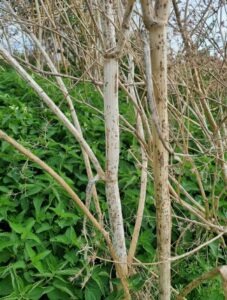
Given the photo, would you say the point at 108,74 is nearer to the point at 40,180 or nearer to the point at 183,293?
the point at 183,293

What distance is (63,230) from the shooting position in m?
2.47

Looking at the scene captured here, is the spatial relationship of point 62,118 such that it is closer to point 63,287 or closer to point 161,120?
point 161,120

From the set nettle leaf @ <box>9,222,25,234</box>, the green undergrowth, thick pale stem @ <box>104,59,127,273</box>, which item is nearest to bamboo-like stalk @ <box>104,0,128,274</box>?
thick pale stem @ <box>104,59,127,273</box>

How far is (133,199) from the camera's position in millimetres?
2756

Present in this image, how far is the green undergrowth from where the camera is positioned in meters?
2.13

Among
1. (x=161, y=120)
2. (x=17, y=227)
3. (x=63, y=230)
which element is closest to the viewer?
(x=161, y=120)

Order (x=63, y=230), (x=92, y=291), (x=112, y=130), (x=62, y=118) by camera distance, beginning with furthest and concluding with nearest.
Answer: (x=63, y=230), (x=92, y=291), (x=62, y=118), (x=112, y=130)

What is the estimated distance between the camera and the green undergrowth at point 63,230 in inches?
83.9

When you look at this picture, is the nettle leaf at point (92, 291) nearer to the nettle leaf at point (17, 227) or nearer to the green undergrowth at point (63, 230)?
the green undergrowth at point (63, 230)

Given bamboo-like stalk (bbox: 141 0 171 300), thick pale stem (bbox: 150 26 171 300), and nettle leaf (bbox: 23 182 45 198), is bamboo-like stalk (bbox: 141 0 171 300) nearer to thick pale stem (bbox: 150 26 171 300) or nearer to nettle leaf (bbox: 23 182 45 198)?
thick pale stem (bbox: 150 26 171 300)

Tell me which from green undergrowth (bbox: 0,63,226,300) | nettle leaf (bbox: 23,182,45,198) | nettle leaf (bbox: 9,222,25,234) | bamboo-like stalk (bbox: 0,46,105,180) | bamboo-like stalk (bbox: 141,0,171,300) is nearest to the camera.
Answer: bamboo-like stalk (bbox: 141,0,171,300)

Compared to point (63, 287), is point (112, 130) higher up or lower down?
higher up

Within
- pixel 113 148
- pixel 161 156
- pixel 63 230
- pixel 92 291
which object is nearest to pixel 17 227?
pixel 63 230

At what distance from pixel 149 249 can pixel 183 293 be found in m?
0.78
